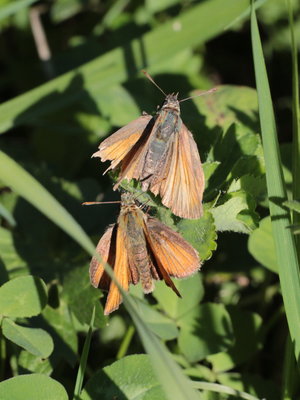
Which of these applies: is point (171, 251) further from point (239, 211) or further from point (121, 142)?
point (121, 142)

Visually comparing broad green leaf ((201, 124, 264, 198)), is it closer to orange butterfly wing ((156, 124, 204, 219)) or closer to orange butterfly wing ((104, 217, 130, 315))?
orange butterfly wing ((156, 124, 204, 219))

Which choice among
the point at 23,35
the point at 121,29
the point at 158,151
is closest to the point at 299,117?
the point at 158,151

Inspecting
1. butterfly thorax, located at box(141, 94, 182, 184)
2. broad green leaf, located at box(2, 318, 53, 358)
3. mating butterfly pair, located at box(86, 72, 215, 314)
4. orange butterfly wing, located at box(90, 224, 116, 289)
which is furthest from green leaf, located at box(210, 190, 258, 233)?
broad green leaf, located at box(2, 318, 53, 358)

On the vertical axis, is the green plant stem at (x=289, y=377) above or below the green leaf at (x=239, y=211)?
below

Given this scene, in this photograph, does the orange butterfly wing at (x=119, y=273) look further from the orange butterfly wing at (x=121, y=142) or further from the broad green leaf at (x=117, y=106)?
the broad green leaf at (x=117, y=106)

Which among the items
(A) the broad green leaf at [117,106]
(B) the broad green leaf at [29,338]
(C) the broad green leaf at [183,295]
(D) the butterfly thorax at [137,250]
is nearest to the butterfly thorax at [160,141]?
(D) the butterfly thorax at [137,250]

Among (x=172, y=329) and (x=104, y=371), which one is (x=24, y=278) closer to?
(x=104, y=371)

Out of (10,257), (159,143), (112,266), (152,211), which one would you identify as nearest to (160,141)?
(159,143)
